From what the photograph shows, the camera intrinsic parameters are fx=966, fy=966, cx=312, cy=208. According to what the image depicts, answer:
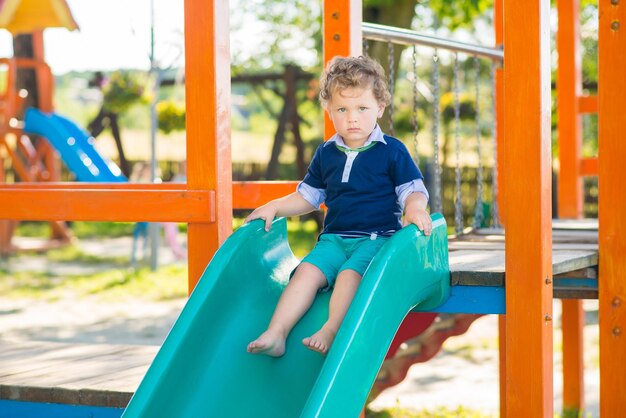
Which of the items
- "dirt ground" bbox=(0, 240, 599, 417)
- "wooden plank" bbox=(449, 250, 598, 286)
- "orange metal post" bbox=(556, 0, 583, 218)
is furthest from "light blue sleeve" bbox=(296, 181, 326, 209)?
"orange metal post" bbox=(556, 0, 583, 218)

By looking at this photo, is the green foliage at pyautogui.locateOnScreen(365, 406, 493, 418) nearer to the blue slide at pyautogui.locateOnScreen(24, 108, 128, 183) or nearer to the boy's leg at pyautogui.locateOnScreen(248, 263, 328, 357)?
the boy's leg at pyautogui.locateOnScreen(248, 263, 328, 357)

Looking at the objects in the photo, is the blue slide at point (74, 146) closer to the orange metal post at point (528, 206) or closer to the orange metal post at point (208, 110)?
the orange metal post at point (208, 110)

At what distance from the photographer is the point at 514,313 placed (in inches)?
118

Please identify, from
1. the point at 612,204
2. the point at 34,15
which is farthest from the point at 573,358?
the point at 34,15

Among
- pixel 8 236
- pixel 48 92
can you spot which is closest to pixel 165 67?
pixel 48 92

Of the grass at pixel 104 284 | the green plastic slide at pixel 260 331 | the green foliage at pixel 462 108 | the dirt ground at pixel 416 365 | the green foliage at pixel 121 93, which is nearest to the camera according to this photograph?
the green plastic slide at pixel 260 331

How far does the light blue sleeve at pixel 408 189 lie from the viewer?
302 centimetres

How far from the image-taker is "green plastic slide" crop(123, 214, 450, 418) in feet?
8.52

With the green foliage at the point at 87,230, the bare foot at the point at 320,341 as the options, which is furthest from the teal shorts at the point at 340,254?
the green foliage at the point at 87,230

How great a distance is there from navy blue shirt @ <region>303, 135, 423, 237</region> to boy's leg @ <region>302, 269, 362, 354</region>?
22 centimetres

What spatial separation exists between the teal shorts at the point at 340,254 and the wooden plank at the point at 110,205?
15.8 inches

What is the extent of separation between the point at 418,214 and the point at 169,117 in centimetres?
945

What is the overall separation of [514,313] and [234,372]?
0.88 m

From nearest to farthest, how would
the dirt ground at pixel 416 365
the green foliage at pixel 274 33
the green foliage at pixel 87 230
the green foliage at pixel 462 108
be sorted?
the dirt ground at pixel 416 365, the green foliage at pixel 462 108, the green foliage at pixel 87 230, the green foliage at pixel 274 33
